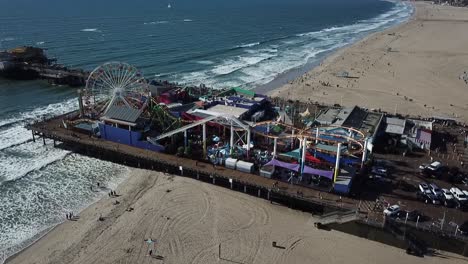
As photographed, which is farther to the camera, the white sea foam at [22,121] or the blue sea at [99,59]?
the white sea foam at [22,121]

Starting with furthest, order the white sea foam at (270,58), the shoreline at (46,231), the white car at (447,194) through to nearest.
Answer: the white sea foam at (270,58) < the white car at (447,194) < the shoreline at (46,231)

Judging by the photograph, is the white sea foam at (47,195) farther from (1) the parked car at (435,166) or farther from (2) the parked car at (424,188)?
(1) the parked car at (435,166)

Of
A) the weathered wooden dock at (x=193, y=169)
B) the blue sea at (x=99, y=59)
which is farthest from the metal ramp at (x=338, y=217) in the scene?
the blue sea at (x=99, y=59)

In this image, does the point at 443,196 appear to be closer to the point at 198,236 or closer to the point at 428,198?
the point at 428,198

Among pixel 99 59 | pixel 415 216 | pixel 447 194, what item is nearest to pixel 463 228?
pixel 415 216

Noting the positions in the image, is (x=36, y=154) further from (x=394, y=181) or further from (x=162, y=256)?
(x=394, y=181)

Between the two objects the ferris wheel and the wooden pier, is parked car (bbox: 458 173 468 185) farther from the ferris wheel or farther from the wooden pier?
the ferris wheel

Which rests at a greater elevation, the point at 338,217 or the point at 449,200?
the point at 449,200
